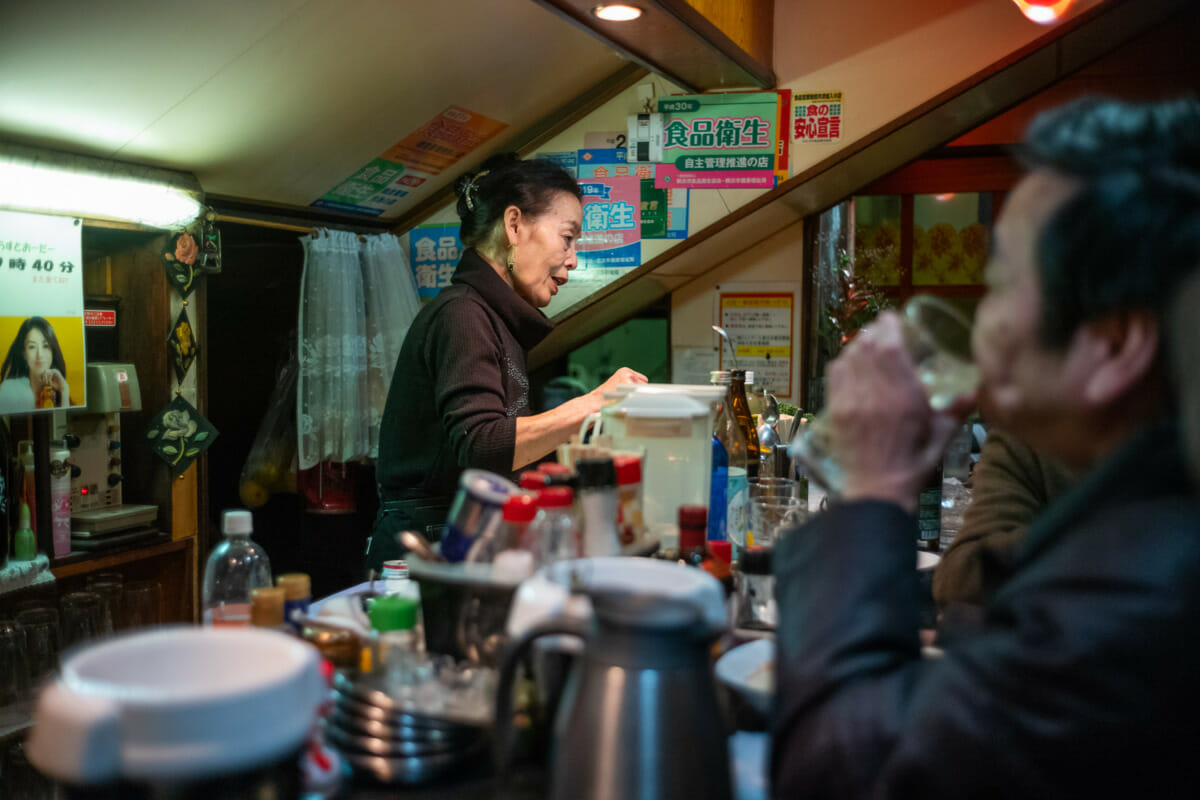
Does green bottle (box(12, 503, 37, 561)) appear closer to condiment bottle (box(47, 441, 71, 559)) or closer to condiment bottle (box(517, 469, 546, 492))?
condiment bottle (box(47, 441, 71, 559))

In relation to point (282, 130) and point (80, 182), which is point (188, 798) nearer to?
point (80, 182)

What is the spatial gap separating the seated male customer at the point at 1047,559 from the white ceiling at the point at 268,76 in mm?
1982

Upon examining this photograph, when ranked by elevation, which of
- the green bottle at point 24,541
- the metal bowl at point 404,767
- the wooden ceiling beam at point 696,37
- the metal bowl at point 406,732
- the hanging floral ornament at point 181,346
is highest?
the wooden ceiling beam at point 696,37

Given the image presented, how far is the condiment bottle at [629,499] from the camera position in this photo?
4.23 feet

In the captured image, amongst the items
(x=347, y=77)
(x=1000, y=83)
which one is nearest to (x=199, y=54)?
(x=347, y=77)

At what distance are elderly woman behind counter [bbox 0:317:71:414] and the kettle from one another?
2.03 m

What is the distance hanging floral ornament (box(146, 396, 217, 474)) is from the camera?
2.88 m

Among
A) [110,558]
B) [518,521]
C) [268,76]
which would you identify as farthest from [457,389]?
[110,558]

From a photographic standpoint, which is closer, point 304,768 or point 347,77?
point 304,768

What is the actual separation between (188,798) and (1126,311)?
83 centimetres

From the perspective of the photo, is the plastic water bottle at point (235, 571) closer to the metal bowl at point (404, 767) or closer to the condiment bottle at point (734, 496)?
the metal bowl at point (404, 767)

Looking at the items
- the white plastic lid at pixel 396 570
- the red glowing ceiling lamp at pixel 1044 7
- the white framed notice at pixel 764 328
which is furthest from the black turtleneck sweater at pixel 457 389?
the white framed notice at pixel 764 328

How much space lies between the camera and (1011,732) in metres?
0.69

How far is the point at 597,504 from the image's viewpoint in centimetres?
121
